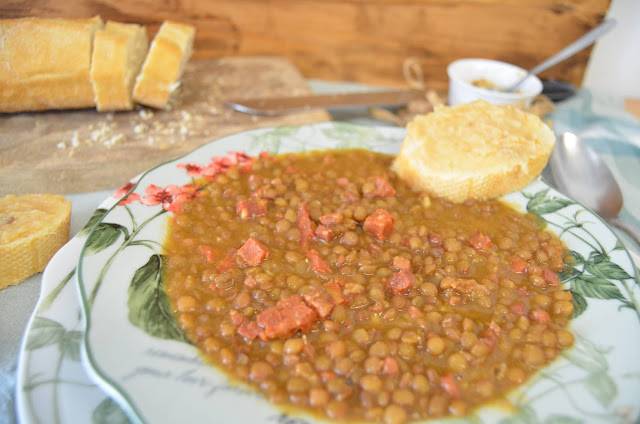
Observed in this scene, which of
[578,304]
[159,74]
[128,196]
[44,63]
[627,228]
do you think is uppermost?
[44,63]

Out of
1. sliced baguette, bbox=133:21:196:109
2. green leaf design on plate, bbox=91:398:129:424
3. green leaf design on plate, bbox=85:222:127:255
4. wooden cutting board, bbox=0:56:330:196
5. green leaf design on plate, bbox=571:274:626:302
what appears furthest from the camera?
sliced baguette, bbox=133:21:196:109

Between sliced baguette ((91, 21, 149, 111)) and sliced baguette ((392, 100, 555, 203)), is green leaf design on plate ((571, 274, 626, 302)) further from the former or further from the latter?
sliced baguette ((91, 21, 149, 111))

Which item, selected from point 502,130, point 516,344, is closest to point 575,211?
point 502,130

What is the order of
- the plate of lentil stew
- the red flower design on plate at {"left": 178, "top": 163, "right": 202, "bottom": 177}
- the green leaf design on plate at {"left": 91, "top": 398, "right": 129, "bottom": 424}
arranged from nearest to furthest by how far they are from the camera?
the green leaf design on plate at {"left": 91, "top": 398, "right": 129, "bottom": 424}, the plate of lentil stew, the red flower design on plate at {"left": 178, "top": 163, "right": 202, "bottom": 177}

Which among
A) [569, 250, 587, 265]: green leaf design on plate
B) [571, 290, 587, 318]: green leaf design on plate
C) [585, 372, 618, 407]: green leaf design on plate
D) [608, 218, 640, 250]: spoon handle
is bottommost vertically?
[608, 218, 640, 250]: spoon handle

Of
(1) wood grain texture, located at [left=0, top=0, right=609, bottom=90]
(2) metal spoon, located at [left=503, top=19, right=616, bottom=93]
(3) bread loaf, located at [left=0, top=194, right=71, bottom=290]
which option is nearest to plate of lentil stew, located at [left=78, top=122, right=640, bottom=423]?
(3) bread loaf, located at [left=0, top=194, right=71, bottom=290]

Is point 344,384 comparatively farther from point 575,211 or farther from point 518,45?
point 518,45

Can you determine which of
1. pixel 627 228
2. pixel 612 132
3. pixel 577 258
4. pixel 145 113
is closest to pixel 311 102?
pixel 145 113

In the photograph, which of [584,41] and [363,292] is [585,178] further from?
[363,292]
